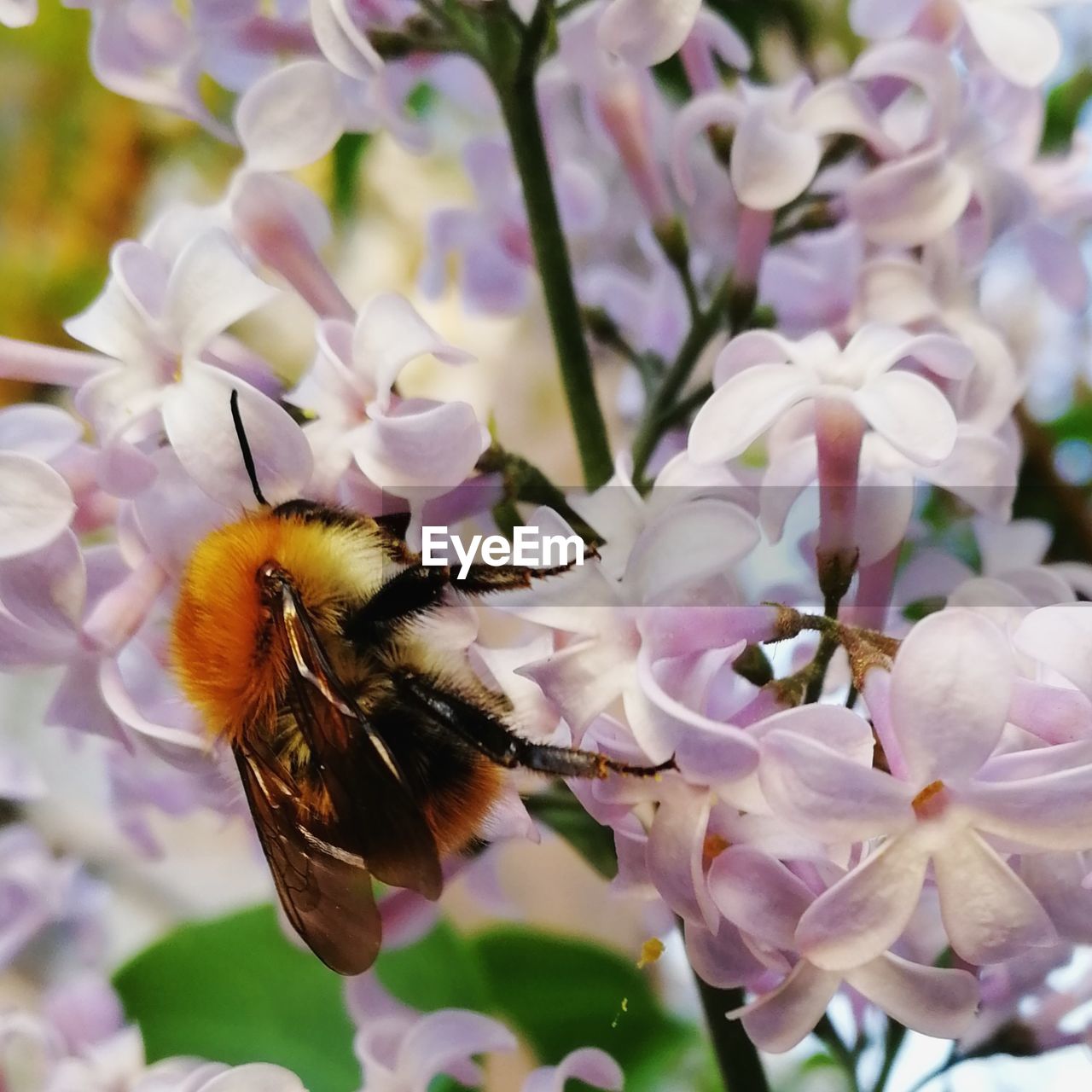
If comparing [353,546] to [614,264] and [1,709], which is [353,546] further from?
[1,709]

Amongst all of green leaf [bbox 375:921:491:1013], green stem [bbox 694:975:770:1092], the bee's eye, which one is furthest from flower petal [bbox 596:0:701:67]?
green leaf [bbox 375:921:491:1013]

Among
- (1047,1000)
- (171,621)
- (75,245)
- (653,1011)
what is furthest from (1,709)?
(1047,1000)

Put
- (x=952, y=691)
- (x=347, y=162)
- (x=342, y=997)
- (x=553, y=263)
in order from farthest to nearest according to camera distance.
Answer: (x=347, y=162) → (x=342, y=997) → (x=553, y=263) → (x=952, y=691)

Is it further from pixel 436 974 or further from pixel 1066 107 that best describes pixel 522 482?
pixel 1066 107

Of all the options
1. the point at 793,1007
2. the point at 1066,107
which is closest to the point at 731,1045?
the point at 793,1007

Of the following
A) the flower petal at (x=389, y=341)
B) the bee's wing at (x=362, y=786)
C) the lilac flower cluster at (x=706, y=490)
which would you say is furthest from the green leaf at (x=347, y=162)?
the bee's wing at (x=362, y=786)

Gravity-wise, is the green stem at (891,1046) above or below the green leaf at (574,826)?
below

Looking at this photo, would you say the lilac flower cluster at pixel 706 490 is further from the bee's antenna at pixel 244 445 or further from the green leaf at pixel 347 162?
the green leaf at pixel 347 162
